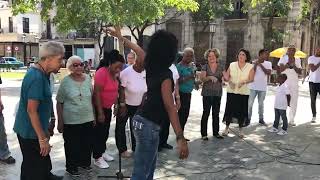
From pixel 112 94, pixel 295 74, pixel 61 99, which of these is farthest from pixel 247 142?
pixel 61 99

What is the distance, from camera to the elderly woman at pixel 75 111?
5.43 metres

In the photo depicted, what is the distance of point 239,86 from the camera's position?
7.99m

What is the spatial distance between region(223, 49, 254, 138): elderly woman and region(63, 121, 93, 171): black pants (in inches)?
130

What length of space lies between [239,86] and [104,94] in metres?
3.10

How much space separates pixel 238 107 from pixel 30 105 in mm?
5089

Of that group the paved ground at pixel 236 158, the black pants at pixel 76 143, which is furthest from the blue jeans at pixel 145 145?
the black pants at pixel 76 143

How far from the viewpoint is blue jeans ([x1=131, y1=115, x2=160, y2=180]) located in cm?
385

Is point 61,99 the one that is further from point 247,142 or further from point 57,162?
point 247,142

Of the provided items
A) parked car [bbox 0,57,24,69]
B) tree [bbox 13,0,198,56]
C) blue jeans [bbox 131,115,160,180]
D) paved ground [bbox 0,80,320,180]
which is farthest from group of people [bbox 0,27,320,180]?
parked car [bbox 0,57,24,69]

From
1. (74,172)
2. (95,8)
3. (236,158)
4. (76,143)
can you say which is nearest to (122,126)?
(76,143)

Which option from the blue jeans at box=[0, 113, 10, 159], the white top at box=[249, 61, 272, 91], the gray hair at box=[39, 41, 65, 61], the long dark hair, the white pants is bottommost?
the blue jeans at box=[0, 113, 10, 159]

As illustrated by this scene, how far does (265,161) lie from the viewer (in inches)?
257

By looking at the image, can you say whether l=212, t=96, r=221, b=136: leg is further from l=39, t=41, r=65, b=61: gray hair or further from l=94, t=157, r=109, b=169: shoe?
l=39, t=41, r=65, b=61: gray hair

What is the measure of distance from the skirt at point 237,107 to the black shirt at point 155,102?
4.45m
